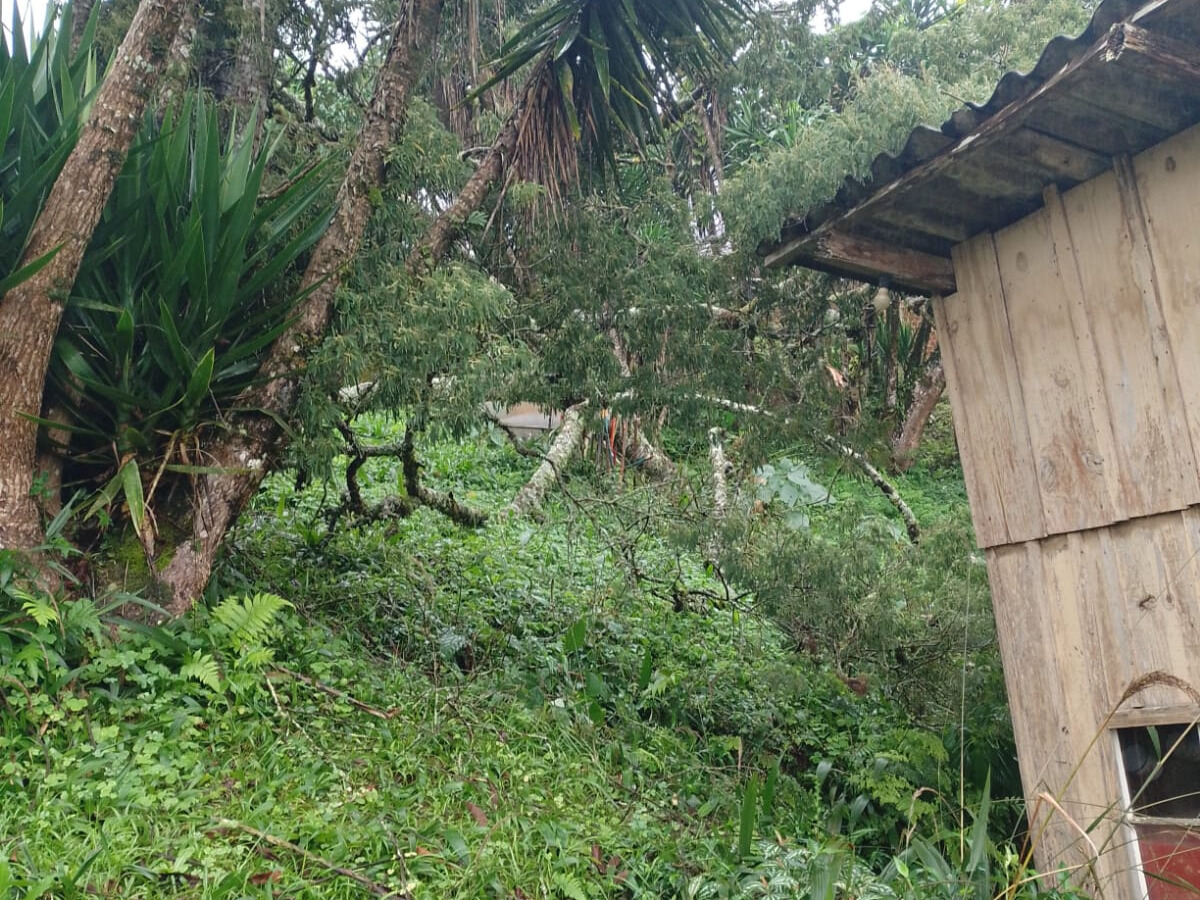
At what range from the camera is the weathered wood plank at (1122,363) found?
139 inches

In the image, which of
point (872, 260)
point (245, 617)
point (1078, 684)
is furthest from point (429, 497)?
point (1078, 684)

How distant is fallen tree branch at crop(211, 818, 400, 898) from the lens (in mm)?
3094

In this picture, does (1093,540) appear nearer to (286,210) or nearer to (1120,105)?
(1120,105)

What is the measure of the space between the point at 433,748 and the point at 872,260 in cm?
289

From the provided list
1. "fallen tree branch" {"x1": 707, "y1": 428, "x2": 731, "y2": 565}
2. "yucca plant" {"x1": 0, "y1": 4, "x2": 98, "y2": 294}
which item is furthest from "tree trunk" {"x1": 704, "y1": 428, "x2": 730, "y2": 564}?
"yucca plant" {"x1": 0, "y1": 4, "x2": 98, "y2": 294}

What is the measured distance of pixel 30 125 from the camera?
4188 millimetres

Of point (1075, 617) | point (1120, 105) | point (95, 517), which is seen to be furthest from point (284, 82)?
point (1075, 617)

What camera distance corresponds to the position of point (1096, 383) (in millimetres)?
3795

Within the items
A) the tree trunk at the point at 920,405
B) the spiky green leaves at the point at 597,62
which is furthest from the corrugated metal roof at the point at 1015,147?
the tree trunk at the point at 920,405

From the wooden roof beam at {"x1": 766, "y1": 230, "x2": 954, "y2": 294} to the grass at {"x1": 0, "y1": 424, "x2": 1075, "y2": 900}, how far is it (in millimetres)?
2244

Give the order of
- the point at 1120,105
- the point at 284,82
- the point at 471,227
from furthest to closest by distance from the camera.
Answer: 1. the point at 284,82
2. the point at 471,227
3. the point at 1120,105

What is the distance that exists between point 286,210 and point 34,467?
161 centimetres

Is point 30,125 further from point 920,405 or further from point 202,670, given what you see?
point 920,405

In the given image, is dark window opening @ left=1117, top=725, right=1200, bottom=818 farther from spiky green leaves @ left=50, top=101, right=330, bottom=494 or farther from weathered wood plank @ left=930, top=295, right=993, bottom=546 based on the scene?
spiky green leaves @ left=50, top=101, right=330, bottom=494
